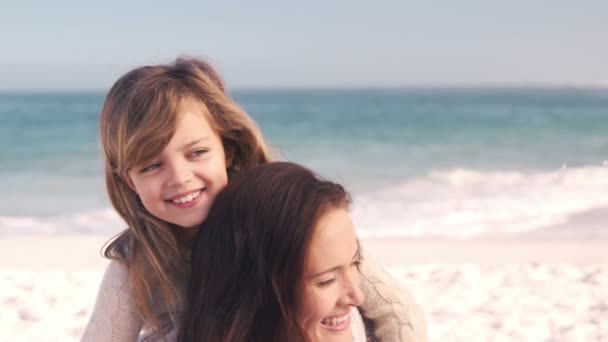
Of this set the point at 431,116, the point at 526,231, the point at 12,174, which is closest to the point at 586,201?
the point at 526,231

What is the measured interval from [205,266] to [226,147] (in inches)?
21.2

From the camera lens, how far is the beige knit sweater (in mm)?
2506

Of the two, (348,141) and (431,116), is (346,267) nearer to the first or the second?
(348,141)

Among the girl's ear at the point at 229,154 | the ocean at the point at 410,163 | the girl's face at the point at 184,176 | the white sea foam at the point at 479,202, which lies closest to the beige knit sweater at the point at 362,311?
the girl's face at the point at 184,176

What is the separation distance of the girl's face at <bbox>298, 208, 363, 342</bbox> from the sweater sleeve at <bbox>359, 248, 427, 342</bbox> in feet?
1.69

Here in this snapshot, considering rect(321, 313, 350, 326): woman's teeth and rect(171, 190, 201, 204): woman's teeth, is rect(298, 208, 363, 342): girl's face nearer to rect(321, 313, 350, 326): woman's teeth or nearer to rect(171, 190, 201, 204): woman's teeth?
rect(321, 313, 350, 326): woman's teeth

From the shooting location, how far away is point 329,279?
204 cm

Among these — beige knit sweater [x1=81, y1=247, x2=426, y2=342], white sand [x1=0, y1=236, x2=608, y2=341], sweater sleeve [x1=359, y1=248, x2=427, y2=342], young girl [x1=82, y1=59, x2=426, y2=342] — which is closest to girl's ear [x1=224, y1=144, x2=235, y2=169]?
young girl [x1=82, y1=59, x2=426, y2=342]

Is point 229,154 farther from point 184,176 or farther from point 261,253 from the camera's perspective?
point 261,253

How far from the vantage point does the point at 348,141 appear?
19.0 meters

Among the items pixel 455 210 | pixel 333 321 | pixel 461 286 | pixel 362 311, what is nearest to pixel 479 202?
pixel 455 210

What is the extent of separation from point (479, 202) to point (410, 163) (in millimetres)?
5229

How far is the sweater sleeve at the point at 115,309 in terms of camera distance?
8.21 ft

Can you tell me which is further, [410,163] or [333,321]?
[410,163]
